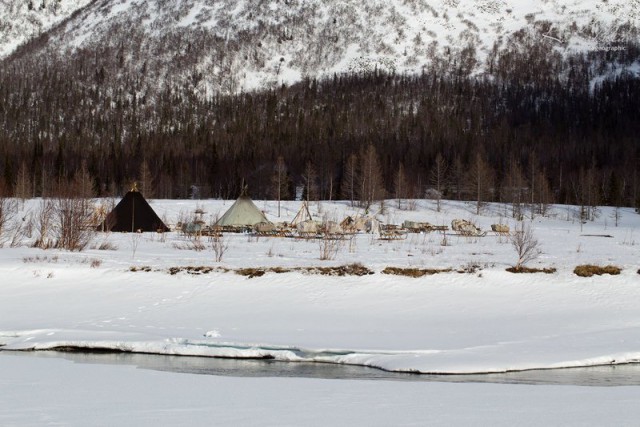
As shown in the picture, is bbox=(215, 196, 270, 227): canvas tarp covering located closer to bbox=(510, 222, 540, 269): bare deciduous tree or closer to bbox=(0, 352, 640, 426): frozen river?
bbox=(510, 222, 540, 269): bare deciduous tree

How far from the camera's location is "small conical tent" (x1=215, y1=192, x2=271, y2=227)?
45969 mm

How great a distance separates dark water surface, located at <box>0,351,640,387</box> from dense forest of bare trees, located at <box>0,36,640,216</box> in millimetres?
56559

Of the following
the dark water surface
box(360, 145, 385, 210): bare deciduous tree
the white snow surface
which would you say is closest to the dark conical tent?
the white snow surface

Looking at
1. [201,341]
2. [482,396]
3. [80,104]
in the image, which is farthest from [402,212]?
[80,104]

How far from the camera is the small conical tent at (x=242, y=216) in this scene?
4597 cm

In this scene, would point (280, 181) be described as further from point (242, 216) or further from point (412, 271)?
point (412, 271)

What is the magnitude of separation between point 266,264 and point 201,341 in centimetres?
889

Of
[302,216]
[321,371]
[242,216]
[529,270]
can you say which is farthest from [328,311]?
[302,216]

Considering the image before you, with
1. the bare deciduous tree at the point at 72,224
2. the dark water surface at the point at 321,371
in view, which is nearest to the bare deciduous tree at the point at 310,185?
the bare deciduous tree at the point at 72,224

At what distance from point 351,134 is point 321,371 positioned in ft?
401

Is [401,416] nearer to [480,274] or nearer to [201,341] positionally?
[201,341]

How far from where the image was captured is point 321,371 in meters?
12.5

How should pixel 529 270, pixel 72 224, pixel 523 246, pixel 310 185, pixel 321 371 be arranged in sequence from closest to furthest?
pixel 321 371
pixel 529 270
pixel 523 246
pixel 72 224
pixel 310 185

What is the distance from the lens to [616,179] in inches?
3775
